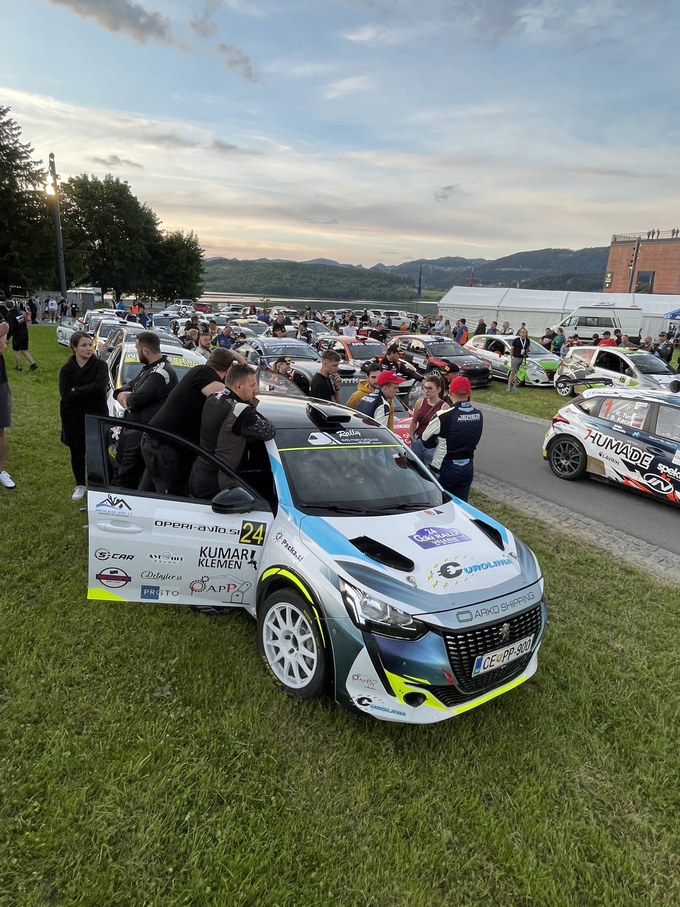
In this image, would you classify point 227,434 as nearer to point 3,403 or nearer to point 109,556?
point 109,556

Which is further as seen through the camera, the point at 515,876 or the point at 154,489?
the point at 154,489

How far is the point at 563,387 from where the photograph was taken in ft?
53.4

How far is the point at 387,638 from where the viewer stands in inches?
109

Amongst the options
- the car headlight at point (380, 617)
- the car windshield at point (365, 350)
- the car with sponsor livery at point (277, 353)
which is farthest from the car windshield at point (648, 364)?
the car headlight at point (380, 617)

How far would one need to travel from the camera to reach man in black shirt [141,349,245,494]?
13.0ft

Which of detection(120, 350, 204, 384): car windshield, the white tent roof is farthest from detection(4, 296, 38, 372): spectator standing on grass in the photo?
the white tent roof

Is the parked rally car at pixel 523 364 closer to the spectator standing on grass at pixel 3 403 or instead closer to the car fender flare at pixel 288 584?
the spectator standing on grass at pixel 3 403

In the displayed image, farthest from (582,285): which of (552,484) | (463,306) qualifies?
(552,484)

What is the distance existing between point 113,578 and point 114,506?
0.48 metres

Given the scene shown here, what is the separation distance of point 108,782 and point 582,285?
162989mm

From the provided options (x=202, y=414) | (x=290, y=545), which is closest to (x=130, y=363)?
(x=202, y=414)

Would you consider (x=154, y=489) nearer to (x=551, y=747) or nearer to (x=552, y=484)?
(x=551, y=747)

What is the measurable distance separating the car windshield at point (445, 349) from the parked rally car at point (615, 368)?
3236 mm

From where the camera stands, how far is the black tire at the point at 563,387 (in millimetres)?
16094
